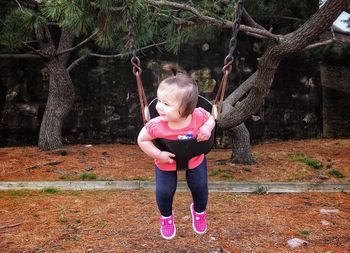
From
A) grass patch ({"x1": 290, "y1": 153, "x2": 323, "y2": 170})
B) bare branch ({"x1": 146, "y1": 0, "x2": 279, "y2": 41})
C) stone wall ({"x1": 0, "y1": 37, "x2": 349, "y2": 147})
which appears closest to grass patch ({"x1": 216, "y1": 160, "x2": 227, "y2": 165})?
grass patch ({"x1": 290, "y1": 153, "x2": 323, "y2": 170})

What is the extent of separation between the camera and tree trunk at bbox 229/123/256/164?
6.89 meters

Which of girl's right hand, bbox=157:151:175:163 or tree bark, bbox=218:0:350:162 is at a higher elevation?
tree bark, bbox=218:0:350:162

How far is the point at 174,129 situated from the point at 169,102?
0.18 m

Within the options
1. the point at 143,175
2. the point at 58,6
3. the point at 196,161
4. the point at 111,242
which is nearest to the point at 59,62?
the point at 143,175

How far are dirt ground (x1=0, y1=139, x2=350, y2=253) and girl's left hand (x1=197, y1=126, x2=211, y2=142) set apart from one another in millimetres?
1435

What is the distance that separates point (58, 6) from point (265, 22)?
19.6 feet

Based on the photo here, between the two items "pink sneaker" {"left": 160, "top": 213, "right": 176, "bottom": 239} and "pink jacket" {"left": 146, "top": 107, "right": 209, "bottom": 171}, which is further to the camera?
"pink sneaker" {"left": 160, "top": 213, "right": 176, "bottom": 239}

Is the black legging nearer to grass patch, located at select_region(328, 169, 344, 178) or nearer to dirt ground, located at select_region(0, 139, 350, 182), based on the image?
dirt ground, located at select_region(0, 139, 350, 182)

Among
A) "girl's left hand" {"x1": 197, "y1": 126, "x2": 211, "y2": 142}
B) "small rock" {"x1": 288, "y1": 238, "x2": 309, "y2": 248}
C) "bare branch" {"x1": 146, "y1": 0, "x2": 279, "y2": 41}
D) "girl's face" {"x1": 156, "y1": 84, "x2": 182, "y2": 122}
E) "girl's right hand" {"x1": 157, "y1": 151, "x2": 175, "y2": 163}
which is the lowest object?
"small rock" {"x1": 288, "y1": 238, "x2": 309, "y2": 248}

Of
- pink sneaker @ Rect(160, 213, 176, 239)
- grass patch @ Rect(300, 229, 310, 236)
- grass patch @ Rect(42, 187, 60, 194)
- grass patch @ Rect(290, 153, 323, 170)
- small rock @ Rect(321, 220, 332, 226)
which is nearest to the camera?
pink sneaker @ Rect(160, 213, 176, 239)

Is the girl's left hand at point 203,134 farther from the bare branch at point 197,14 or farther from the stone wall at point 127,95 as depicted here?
the stone wall at point 127,95

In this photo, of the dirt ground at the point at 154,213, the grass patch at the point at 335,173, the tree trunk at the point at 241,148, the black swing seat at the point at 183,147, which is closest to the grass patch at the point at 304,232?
the dirt ground at the point at 154,213

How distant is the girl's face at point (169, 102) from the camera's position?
2.44 meters

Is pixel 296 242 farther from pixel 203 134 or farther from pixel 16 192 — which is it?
pixel 16 192
